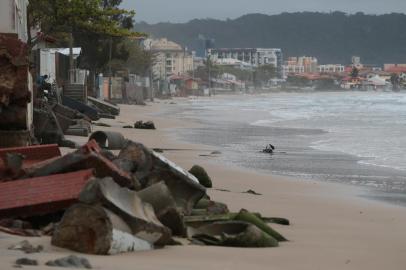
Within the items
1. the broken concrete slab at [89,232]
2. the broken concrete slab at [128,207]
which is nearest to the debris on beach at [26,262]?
the broken concrete slab at [89,232]

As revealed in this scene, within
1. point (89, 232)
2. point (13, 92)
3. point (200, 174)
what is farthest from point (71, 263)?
point (13, 92)

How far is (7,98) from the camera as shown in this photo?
11.1 metres

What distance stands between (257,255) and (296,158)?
12.6 meters

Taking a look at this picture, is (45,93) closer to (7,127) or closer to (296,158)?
(296,158)

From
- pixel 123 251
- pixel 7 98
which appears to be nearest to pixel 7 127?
pixel 7 98

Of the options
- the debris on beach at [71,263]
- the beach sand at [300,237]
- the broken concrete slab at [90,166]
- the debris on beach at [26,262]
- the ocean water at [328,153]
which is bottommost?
the ocean water at [328,153]

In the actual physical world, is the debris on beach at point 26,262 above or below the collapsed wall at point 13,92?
below

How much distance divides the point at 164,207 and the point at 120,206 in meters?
0.71

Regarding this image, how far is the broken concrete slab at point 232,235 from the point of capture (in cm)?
669

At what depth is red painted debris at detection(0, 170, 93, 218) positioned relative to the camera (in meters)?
6.55

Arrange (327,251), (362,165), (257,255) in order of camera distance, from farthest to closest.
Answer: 1. (362,165)
2. (327,251)
3. (257,255)

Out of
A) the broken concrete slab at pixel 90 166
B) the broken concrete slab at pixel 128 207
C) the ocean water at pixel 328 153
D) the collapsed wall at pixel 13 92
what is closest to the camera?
the broken concrete slab at pixel 128 207

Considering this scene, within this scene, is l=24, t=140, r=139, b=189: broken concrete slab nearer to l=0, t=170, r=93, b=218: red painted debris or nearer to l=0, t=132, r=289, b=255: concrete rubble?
l=0, t=132, r=289, b=255: concrete rubble

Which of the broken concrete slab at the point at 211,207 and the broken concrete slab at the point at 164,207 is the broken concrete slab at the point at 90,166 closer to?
the broken concrete slab at the point at 164,207
